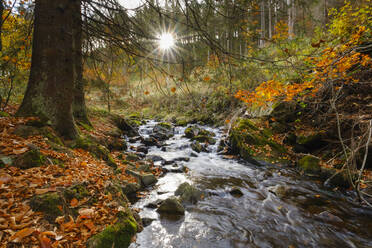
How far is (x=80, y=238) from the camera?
202cm

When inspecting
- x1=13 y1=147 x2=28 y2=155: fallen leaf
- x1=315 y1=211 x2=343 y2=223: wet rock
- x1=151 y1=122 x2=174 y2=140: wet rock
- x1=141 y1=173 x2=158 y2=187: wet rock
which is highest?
x1=13 y1=147 x2=28 y2=155: fallen leaf

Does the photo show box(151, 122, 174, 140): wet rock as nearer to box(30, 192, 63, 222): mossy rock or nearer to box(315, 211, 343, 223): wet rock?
box(315, 211, 343, 223): wet rock

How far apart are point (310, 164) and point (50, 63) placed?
7610 millimetres

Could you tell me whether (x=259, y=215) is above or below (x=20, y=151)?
below

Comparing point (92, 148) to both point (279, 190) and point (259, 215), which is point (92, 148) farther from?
point (279, 190)

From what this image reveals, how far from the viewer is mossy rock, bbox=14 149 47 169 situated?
262 centimetres

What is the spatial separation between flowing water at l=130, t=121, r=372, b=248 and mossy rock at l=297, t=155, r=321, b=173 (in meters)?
0.35

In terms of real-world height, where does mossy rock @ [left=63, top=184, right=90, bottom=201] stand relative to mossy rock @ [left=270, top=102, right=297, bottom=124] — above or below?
below

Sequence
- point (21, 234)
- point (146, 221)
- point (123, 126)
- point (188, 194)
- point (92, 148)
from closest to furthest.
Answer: point (21, 234), point (146, 221), point (188, 194), point (92, 148), point (123, 126)

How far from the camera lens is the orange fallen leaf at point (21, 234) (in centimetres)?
160

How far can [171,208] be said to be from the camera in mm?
3781

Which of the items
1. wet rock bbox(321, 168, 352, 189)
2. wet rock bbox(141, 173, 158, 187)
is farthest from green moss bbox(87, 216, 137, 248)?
wet rock bbox(321, 168, 352, 189)

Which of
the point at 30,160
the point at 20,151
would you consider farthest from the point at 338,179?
the point at 20,151

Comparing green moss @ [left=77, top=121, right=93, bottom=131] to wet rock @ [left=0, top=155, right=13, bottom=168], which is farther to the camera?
green moss @ [left=77, top=121, right=93, bottom=131]
